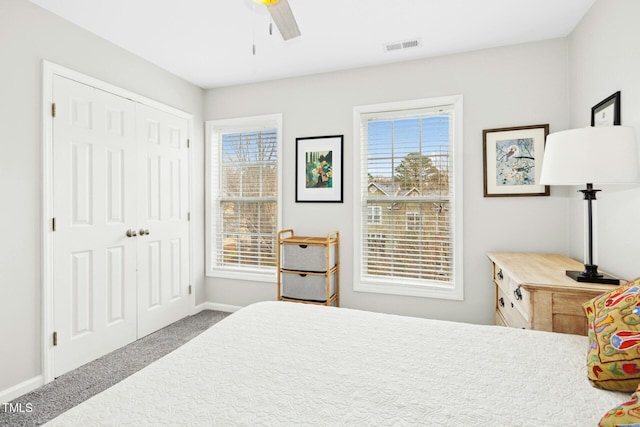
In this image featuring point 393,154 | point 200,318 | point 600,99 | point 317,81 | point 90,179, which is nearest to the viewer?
point 600,99

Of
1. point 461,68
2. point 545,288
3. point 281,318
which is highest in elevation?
point 461,68

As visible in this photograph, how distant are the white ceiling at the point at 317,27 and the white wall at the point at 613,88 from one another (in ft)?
0.89

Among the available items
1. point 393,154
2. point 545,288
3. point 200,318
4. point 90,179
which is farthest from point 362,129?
point 200,318

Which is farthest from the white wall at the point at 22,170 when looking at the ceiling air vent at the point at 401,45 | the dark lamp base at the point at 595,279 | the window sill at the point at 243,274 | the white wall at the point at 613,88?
the white wall at the point at 613,88

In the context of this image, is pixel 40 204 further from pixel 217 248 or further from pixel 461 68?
pixel 461 68

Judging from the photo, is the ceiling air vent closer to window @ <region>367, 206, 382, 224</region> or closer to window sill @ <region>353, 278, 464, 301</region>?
window @ <region>367, 206, 382, 224</region>

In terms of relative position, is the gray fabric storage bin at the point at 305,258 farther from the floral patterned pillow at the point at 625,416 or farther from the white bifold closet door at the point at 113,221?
the floral patterned pillow at the point at 625,416

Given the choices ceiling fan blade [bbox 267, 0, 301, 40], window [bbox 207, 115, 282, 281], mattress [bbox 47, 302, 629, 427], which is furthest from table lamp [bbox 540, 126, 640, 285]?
window [bbox 207, 115, 282, 281]

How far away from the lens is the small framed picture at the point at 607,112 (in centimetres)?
188

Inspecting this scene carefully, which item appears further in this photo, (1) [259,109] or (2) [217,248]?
(2) [217,248]

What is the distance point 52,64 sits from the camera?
2.32m

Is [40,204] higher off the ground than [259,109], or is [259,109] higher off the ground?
[259,109]

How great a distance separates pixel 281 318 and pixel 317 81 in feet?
8.52

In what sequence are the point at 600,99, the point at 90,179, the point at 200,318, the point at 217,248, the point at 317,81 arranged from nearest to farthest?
1. the point at 600,99
2. the point at 90,179
3. the point at 317,81
4. the point at 200,318
5. the point at 217,248
